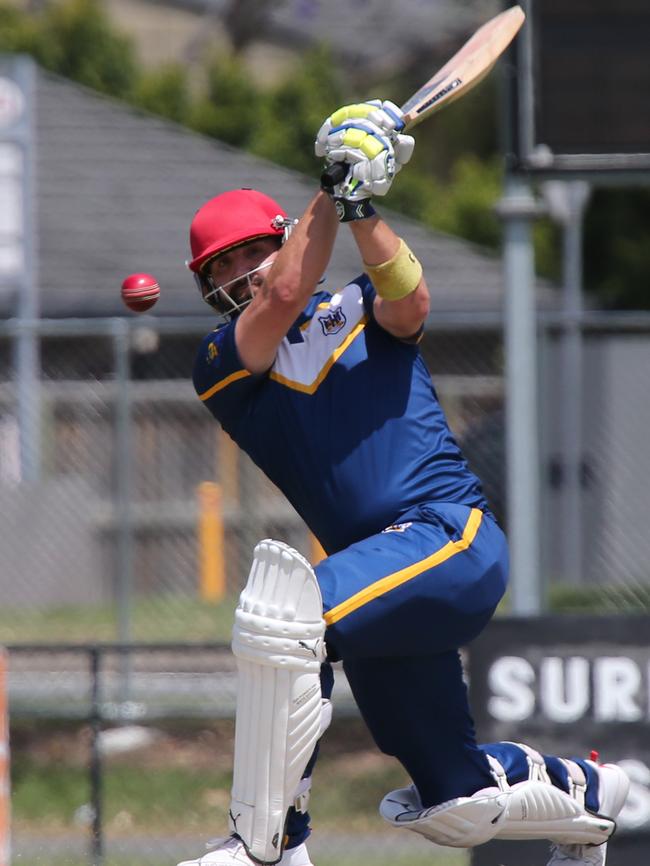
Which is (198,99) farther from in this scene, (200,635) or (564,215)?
(200,635)

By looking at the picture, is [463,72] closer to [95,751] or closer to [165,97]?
[95,751]

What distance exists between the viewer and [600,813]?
4.54 meters

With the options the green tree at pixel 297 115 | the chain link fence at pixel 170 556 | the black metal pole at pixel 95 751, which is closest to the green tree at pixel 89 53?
the green tree at pixel 297 115

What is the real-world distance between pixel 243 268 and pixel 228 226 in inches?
4.5

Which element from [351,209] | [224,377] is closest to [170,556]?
[224,377]

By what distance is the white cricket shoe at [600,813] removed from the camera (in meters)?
4.59

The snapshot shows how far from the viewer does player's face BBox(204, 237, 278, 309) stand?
4.18 metres

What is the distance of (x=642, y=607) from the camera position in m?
7.87

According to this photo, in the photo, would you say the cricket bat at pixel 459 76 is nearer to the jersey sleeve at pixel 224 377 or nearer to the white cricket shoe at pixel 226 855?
the jersey sleeve at pixel 224 377

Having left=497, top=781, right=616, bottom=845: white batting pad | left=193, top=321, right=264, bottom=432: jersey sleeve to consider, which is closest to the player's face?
left=193, top=321, right=264, bottom=432: jersey sleeve

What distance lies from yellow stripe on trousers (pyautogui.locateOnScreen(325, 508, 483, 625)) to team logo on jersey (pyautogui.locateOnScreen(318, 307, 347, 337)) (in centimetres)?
61

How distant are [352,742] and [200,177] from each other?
11758 millimetres

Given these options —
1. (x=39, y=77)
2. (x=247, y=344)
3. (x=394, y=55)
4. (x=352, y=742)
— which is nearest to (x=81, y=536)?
(x=352, y=742)

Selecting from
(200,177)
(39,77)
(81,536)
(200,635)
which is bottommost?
(200,635)
